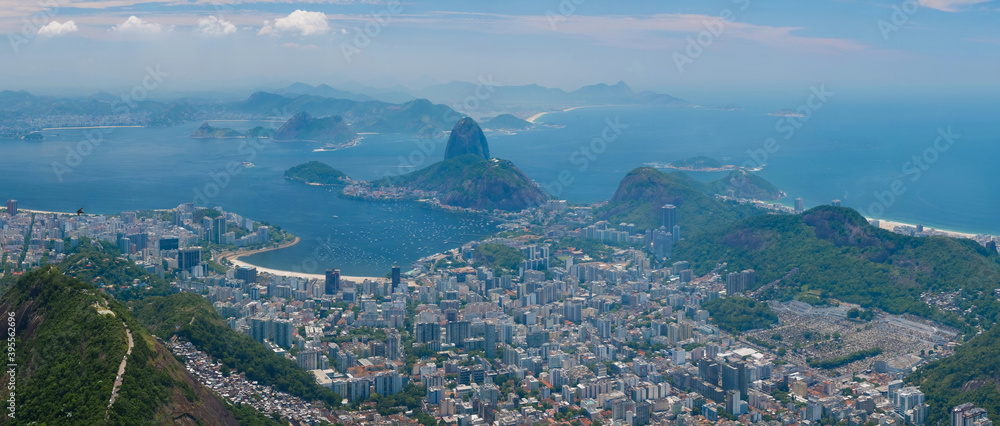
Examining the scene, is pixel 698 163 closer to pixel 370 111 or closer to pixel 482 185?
pixel 482 185

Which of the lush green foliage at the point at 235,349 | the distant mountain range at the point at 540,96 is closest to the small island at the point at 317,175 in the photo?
the lush green foliage at the point at 235,349

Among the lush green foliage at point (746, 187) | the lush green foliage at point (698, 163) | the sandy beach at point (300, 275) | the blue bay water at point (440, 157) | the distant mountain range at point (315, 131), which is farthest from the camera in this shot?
the distant mountain range at point (315, 131)

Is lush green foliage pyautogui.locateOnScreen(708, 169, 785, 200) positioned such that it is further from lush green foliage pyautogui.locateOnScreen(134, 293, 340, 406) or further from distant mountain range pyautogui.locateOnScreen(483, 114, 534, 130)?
distant mountain range pyautogui.locateOnScreen(483, 114, 534, 130)

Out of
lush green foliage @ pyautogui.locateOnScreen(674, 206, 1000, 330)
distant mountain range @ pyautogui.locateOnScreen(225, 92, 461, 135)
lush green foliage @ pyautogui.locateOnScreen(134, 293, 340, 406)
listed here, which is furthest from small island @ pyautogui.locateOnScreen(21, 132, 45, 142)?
lush green foliage @ pyautogui.locateOnScreen(674, 206, 1000, 330)

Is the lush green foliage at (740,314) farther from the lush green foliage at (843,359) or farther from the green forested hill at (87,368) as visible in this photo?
the green forested hill at (87,368)

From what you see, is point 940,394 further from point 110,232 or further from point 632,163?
point 632,163

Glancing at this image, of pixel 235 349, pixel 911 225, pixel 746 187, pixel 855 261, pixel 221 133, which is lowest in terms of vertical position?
pixel 235 349

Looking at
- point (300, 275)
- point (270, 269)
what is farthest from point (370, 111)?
point (300, 275)
